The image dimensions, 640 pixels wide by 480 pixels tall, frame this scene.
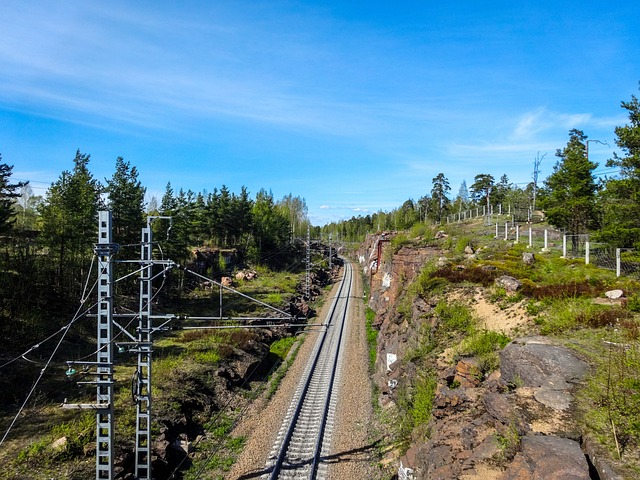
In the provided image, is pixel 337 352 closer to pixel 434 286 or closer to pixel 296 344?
pixel 296 344

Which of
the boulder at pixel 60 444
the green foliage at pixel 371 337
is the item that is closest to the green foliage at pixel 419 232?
the green foliage at pixel 371 337

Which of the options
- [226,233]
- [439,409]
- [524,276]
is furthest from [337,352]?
[226,233]

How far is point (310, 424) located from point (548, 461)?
40.7 feet

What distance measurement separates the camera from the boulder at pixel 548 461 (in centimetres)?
692

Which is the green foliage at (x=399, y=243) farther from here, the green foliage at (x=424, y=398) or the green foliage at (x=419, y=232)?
the green foliage at (x=424, y=398)

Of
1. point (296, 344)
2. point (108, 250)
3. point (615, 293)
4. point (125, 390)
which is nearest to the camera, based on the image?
point (108, 250)

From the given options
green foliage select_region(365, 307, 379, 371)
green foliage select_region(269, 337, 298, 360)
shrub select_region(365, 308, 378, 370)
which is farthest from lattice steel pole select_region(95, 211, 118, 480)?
green foliage select_region(269, 337, 298, 360)

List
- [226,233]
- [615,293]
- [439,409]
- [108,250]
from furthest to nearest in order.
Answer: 1. [226,233]
2. [615,293]
3. [439,409]
4. [108,250]

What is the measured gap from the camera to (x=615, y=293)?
1448 cm

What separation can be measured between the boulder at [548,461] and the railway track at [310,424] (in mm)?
8242

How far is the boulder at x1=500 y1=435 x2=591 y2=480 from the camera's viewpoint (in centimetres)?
692

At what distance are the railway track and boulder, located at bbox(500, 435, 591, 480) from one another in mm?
8242

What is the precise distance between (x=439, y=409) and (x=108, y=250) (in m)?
10.5

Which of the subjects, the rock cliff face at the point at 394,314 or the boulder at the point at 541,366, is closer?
the boulder at the point at 541,366
